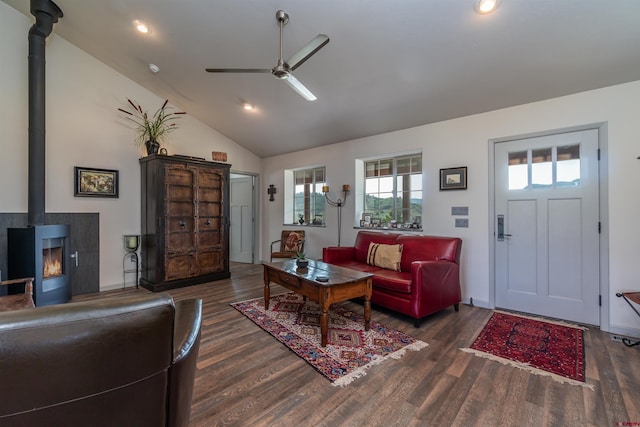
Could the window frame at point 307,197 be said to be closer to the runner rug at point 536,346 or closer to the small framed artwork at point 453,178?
the small framed artwork at point 453,178

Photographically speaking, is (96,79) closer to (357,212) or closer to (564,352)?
(357,212)

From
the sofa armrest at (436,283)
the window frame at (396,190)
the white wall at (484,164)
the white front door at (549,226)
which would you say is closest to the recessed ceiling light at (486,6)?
the white wall at (484,164)

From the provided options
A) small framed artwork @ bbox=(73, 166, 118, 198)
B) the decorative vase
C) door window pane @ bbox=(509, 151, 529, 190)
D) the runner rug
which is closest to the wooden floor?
the runner rug

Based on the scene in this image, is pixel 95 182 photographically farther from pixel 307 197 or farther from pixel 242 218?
pixel 307 197

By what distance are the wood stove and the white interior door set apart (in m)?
3.26

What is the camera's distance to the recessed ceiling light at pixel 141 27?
3.20 m

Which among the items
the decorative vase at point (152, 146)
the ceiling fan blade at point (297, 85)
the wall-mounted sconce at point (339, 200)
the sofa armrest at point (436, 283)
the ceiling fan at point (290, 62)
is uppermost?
the ceiling fan at point (290, 62)

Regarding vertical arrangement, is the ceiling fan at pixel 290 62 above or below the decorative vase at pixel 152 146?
above

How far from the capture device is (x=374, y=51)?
2920 mm

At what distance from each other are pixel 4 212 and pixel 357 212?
470cm

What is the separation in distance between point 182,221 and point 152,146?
4.06 ft

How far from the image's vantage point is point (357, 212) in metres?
4.86

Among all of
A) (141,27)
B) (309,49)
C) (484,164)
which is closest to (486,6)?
(309,49)

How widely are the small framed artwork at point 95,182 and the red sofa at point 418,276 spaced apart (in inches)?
133
